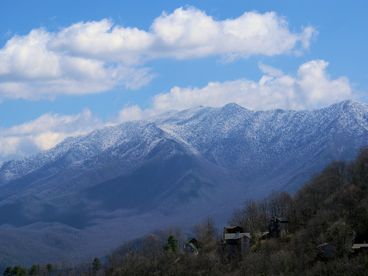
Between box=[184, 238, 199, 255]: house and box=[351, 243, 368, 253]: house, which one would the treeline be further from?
box=[184, 238, 199, 255]: house

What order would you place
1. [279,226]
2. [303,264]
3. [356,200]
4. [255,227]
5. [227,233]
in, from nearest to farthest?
[303,264]
[356,200]
[279,226]
[227,233]
[255,227]

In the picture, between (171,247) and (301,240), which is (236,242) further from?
(301,240)

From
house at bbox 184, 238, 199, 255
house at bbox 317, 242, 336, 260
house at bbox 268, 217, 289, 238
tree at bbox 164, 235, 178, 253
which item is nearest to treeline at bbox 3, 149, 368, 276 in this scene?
house at bbox 317, 242, 336, 260

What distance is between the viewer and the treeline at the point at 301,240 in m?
95.2

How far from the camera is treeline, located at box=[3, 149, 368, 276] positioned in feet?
313

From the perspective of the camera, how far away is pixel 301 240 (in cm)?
11250

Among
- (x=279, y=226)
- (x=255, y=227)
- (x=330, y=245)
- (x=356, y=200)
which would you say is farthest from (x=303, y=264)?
(x=255, y=227)

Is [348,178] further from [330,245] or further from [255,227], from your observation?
[330,245]

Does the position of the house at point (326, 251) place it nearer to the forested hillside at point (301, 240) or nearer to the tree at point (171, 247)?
the forested hillside at point (301, 240)

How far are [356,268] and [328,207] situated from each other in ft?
150

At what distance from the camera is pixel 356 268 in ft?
268

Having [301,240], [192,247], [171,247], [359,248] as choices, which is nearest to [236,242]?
[192,247]

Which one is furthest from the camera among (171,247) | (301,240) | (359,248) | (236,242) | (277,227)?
(171,247)

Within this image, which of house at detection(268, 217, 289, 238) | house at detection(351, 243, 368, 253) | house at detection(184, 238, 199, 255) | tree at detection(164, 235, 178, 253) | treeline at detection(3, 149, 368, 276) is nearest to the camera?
house at detection(351, 243, 368, 253)
